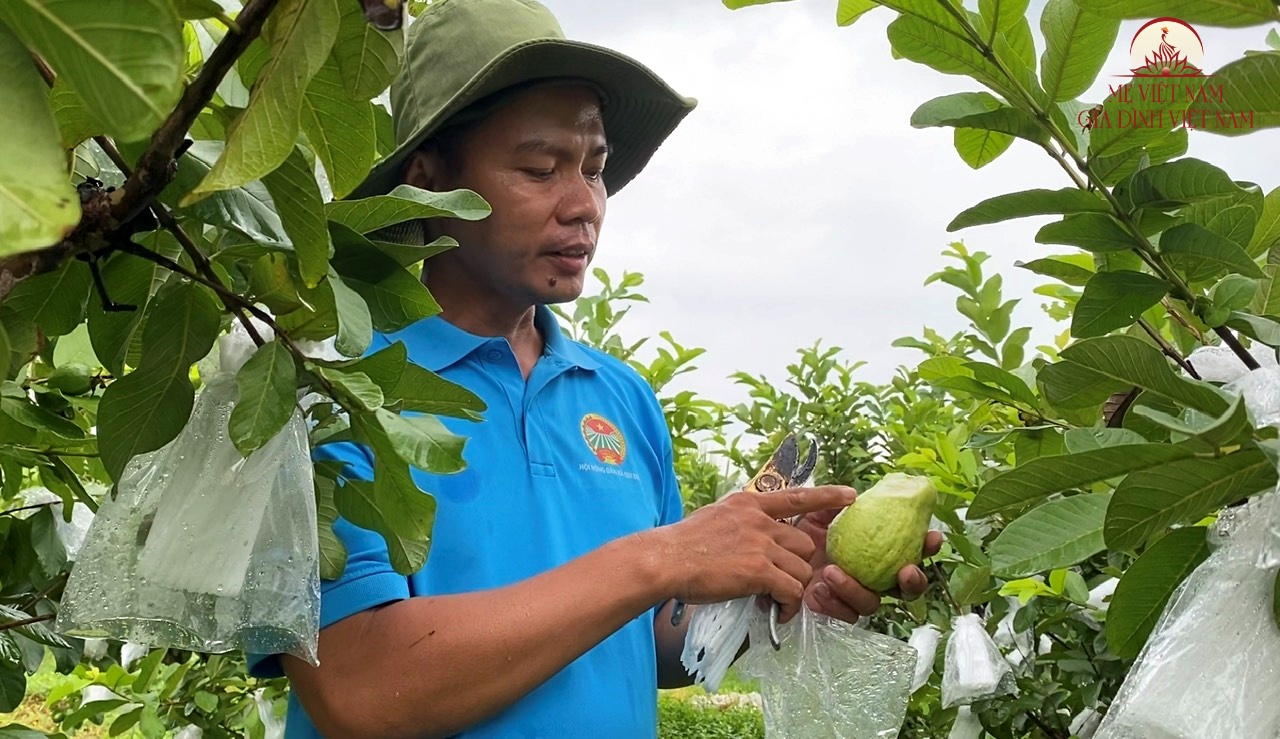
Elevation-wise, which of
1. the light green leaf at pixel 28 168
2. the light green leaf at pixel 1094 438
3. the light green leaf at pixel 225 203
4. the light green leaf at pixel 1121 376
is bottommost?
the light green leaf at pixel 1094 438

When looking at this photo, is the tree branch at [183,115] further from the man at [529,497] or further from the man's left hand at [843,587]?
the man's left hand at [843,587]

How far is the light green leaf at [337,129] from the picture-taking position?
0.65 meters

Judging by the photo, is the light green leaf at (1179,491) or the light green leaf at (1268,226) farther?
the light green leaf at (1268,226)

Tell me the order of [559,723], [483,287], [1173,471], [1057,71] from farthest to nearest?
1. [483,287]
2. [559,723]
3. [1057,71]
4. [1173,471]

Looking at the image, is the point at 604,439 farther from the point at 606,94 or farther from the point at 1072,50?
the point at 1072,50

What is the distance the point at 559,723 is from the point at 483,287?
0.65 m

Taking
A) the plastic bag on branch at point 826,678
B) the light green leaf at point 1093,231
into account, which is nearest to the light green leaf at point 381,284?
the light green leaf at point 1093,231

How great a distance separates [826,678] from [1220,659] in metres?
0.70

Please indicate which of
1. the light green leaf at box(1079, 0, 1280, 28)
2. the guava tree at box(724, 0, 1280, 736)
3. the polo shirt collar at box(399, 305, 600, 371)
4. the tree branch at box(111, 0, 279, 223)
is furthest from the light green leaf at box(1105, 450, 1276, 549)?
the polo shirt collar at box(399, 305, 600, 371)

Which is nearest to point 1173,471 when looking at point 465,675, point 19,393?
point 465,675

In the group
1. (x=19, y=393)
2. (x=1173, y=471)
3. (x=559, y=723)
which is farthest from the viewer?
(x=559, y=723)

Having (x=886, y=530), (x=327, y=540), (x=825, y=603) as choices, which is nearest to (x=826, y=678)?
(x=825, y=603)

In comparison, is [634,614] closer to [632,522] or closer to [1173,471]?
[632,522]

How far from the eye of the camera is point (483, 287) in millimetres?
1739
